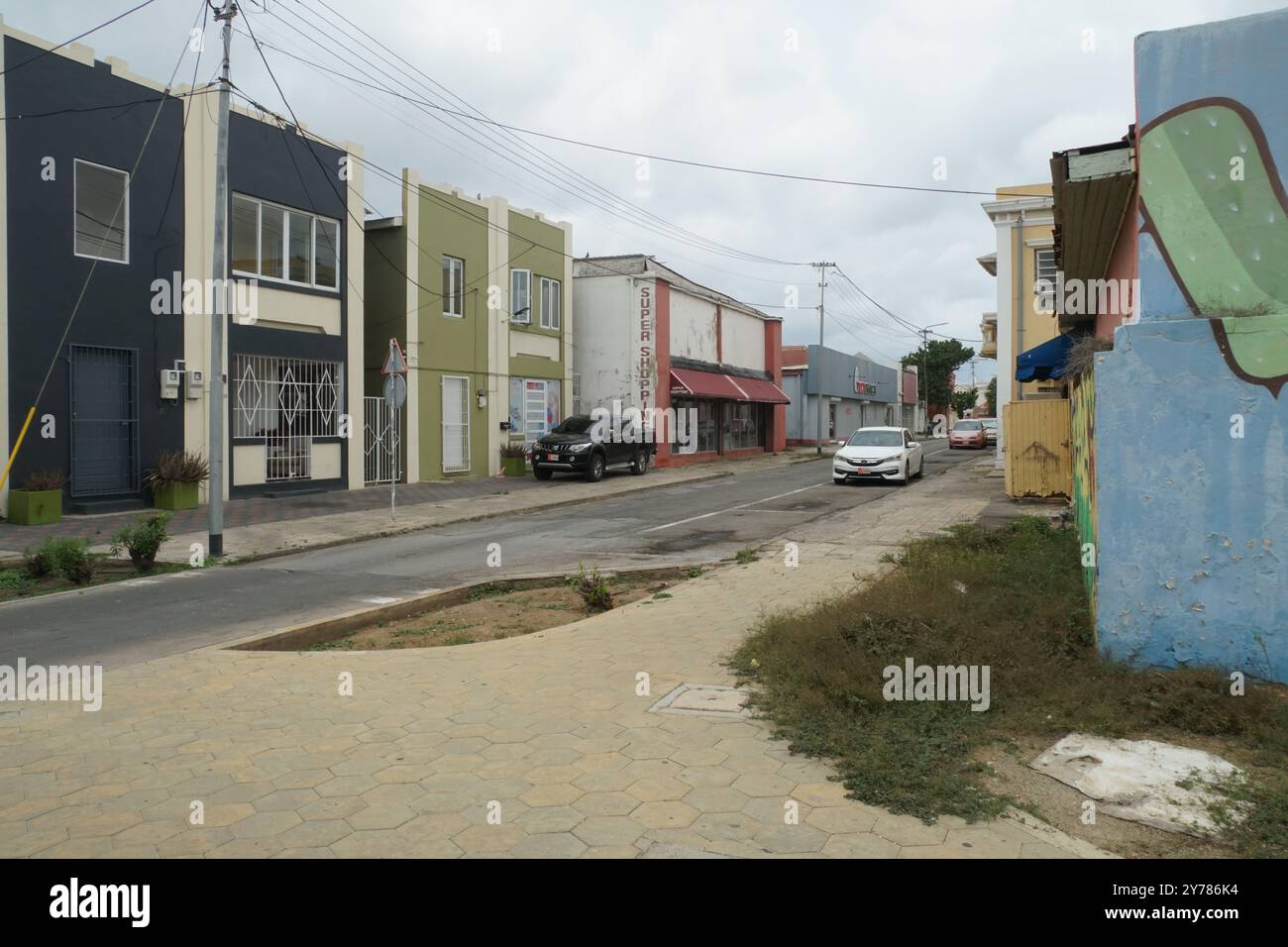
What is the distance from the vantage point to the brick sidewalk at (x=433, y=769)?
364cm

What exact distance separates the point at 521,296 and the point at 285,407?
913 cm

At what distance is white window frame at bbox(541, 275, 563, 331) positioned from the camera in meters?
28.0

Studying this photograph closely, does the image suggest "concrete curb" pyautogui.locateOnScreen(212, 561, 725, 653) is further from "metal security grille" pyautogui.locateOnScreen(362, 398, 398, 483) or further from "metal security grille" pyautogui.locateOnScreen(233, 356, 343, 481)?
"metal security grille" pyautogui.locateOnScreen(362, 398, 398, 483)

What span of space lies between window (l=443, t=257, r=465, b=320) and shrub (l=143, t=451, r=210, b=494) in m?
8.86

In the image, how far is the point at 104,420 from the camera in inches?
625

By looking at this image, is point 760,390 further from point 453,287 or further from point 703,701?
point 703,701

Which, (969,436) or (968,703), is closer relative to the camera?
(968,703)

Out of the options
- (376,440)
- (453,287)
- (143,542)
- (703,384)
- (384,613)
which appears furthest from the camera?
(703,384)

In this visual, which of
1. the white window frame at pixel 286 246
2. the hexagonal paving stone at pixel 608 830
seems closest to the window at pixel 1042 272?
the white window frame at pixel 286 246

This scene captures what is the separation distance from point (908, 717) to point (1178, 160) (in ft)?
13.3

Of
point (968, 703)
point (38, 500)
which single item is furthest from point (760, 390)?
point (968, 703)

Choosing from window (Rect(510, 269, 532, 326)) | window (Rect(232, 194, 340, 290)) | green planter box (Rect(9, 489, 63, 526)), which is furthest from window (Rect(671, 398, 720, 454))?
green planter box (Rect(9, 489, 63, 526))

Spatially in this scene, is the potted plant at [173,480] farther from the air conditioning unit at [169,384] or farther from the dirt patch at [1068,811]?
the dirt patch at [1068,811]
